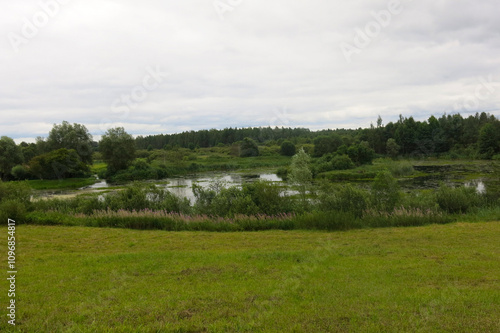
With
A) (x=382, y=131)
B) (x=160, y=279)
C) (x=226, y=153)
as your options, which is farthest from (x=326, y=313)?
(x=382, y=131)

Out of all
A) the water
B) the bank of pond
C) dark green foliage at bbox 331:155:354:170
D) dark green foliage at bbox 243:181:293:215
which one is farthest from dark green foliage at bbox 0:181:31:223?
dark green foliage at bbox 331:155:354:170

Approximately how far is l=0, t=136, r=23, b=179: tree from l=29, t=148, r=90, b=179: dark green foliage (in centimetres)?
413

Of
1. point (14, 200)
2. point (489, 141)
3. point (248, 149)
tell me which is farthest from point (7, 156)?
point (489, 141)

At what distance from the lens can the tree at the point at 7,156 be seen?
168ft

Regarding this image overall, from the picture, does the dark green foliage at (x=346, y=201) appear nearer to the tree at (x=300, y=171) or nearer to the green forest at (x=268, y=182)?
the green forest at (x=268, y=182)

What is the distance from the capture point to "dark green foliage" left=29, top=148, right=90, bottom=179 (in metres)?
50.7

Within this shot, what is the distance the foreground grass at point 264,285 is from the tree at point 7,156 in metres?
50.8

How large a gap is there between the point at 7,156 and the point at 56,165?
26.6ft

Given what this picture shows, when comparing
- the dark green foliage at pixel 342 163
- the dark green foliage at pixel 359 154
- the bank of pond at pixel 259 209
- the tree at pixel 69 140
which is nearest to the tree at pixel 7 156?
the tree at pixel 69 140

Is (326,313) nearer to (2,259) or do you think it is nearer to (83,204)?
(2,259)

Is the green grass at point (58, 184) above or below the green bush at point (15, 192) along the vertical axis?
below

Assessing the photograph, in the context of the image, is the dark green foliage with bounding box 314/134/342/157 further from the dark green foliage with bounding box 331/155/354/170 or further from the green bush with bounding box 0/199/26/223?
the green bush with bounding box 0/199/26/223

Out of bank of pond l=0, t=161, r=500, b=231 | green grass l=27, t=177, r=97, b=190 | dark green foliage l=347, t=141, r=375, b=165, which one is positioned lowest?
green grass l=27, t=177, r=97, b=190

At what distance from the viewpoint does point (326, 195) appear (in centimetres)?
1784
